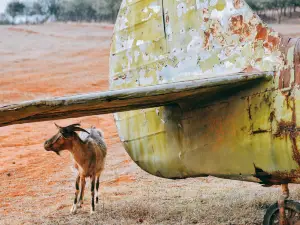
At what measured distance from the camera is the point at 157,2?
19.4ft

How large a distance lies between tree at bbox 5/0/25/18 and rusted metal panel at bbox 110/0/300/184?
48.7 meters

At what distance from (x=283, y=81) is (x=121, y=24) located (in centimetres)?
254

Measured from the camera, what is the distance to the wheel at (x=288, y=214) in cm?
517

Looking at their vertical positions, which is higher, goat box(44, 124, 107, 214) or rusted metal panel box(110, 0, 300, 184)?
rusted metal panel box(110, 0, 300, 184)

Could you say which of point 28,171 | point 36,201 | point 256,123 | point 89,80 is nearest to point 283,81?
point 256,123

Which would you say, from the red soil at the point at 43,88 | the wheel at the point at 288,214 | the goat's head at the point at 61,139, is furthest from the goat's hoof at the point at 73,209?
the wheel at the point at 288,214

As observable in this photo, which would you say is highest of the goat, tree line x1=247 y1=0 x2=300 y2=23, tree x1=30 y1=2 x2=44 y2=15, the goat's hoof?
tree x1=30 y1=2 x2=44 y2=15

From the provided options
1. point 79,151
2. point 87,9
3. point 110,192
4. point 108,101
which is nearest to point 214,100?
point 108,101

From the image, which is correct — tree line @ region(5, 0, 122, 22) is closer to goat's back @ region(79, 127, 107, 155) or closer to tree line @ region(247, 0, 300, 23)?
tree line @ region(247, 0, 300, 23)

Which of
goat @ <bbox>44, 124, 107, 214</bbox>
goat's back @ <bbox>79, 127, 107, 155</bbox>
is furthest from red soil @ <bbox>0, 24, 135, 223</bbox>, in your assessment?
goat's back @ <bbox>79, 127, 107, 155</bbox>

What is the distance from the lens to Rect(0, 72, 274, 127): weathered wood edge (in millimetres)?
3695

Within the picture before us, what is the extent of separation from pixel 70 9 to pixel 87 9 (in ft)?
6.25

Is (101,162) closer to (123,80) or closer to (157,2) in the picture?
(123,80)

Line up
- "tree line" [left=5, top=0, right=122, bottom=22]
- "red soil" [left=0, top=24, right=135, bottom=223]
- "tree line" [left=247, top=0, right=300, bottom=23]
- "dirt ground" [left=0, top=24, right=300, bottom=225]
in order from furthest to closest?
"tree line" [left=5, top=0, right=122, bottom=22] < "tree line" [left=247, top=0, right=300, bottom=23] < "red soil" [left=0, top=24, right=135, bottom=223] < "dirt ground" [left=0, top=24, right=300, bottom=225]
